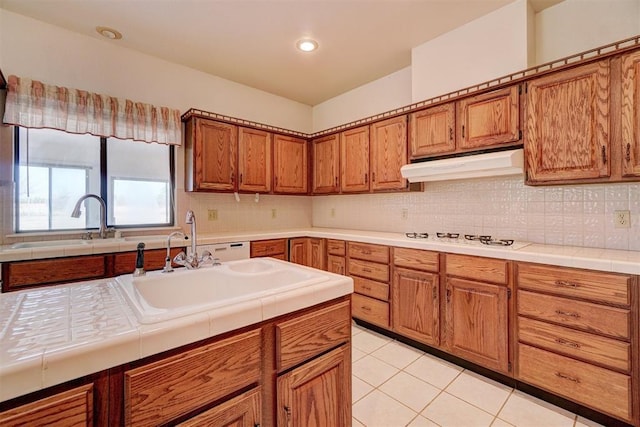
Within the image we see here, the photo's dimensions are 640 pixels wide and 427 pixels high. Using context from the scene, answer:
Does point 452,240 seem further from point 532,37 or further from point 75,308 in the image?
point 75,308

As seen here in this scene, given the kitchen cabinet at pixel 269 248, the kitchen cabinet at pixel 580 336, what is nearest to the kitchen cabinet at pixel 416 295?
the kitchen cabinet at pixel 580 336

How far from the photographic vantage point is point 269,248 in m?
3.13

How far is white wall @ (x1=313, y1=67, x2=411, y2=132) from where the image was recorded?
10.6 feet

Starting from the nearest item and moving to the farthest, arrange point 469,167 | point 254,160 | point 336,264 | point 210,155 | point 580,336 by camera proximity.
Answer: point 580,336, point 469,167, point 210,155, point 336,264, point 254,160

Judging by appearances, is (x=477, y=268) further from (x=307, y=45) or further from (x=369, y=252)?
(x=307, y=45)

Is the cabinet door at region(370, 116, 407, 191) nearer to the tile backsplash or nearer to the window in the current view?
the tile backsplash

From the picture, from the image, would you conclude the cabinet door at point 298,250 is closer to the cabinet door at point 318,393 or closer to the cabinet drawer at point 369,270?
the cabinet drawer at point 369,270

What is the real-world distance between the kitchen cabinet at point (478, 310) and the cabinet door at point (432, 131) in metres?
0.99

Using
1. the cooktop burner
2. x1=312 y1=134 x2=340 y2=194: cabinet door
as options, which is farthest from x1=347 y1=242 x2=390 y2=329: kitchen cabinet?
x1=312 y1=134 x2=340 y2=194: cabinet door

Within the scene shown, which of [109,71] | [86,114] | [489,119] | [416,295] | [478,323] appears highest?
[109,71]

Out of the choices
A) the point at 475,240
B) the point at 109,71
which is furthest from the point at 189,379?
the point at 109,71

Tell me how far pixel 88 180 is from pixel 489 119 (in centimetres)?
349

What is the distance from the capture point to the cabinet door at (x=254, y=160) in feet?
10.6

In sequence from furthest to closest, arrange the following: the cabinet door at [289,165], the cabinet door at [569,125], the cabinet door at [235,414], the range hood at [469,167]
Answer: the cabinet door at [289,165]
the range hood at [469,167]
the cabinet door at [569,125]
the cabinet door at [235,414]
